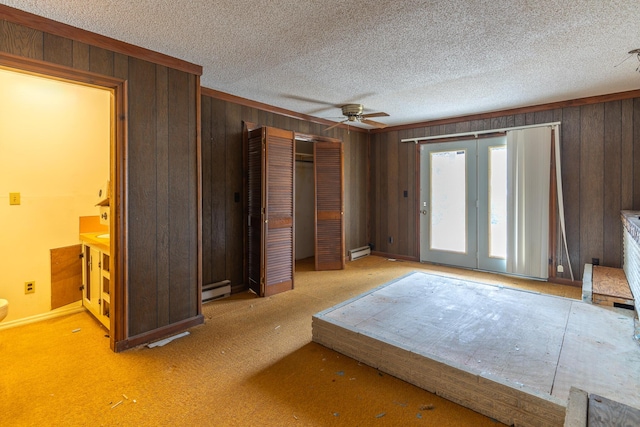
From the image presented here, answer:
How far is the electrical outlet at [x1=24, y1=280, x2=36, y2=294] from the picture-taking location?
3061 millimetres

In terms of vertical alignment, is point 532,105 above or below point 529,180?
above

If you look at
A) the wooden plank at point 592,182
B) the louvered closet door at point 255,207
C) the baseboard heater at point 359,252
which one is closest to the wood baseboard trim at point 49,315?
the louvered closet door at point 255,207

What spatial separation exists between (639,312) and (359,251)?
13.2 feet

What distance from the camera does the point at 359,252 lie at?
5.99 meters

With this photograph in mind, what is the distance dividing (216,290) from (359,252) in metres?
2.95

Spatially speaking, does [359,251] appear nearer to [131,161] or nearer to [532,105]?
[532,105]

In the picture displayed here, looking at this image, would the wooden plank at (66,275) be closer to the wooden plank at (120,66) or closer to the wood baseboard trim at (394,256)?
the wooden plank at (120,66)

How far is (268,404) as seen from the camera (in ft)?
6.15

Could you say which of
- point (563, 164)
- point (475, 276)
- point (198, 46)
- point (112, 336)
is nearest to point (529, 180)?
point (563, 164)

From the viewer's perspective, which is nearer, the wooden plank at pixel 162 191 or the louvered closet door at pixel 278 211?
the wooden plank at pixel 162 191

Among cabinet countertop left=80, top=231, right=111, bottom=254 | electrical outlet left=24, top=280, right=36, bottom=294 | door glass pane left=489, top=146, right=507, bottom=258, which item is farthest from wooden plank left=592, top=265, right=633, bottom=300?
electrical outlet left=24, top=280, right=36, bottom=294

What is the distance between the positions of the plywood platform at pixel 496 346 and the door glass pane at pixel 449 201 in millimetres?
2011

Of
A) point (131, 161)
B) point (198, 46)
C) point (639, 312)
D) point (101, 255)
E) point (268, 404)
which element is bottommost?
point (268, 404)

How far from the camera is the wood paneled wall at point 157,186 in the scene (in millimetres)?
2547
